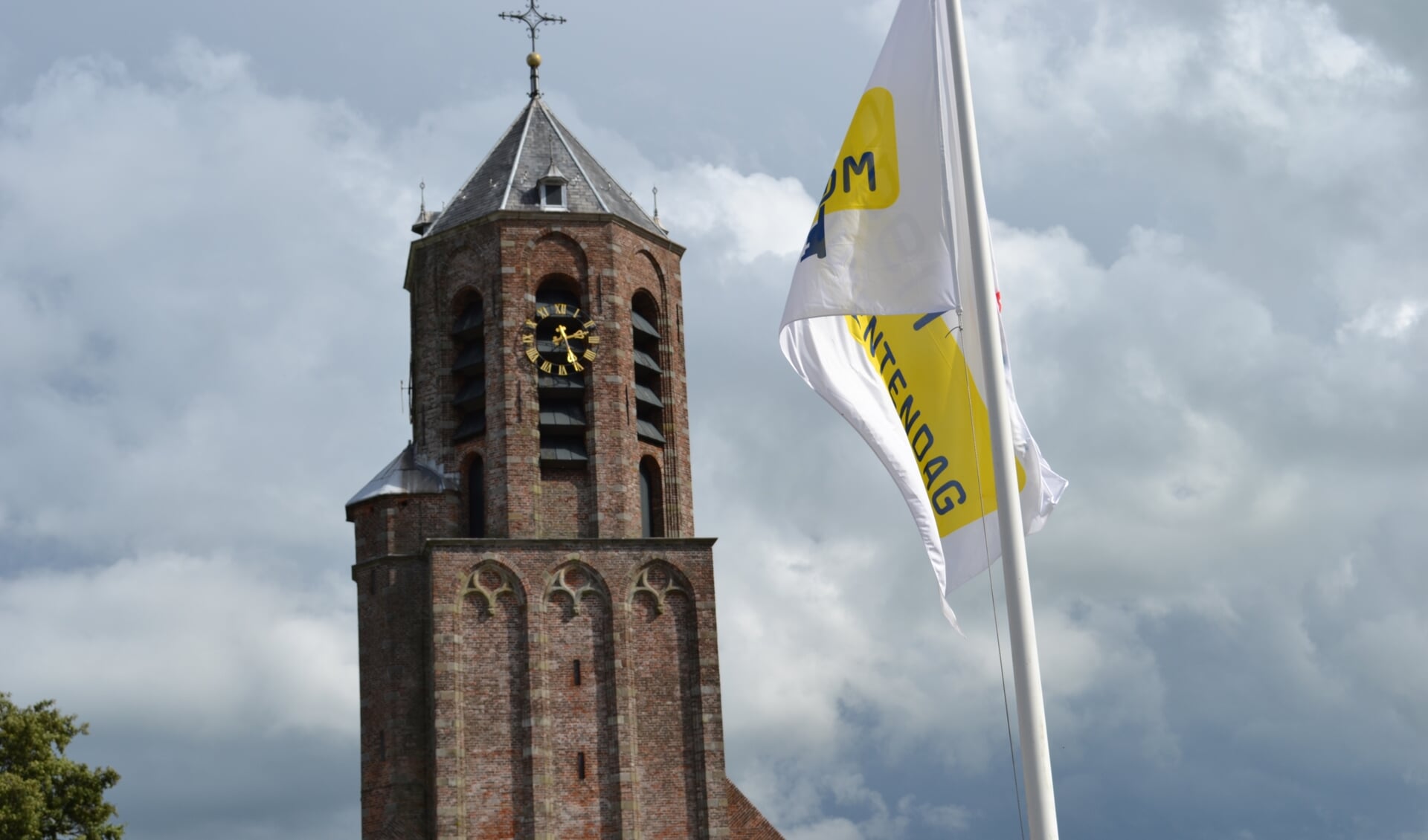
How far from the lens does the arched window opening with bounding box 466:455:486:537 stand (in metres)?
43.0

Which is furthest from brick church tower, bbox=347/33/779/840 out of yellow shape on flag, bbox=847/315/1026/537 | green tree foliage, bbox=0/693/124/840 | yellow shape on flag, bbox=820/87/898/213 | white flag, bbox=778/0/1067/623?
yellow shape on flag, bbox=820/87/898/213

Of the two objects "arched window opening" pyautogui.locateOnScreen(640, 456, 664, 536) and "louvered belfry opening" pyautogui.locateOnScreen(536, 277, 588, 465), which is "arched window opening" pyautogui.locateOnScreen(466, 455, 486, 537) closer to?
"louvered belfry opening" pyautogui.locateOnScreen(536, 277, 588, 465)

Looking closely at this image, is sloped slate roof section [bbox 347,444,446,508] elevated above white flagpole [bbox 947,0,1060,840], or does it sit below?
above

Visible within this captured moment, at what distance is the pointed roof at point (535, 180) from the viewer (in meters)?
45.0

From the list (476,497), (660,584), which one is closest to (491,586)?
(476,497)

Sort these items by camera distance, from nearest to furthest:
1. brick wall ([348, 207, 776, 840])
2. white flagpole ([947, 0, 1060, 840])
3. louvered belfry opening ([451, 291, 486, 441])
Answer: white flagpole ([947, 0, 1060, 840]), brick wall ([348, 207, 776, 840]), louvered belfry opening ([451, 291, 486, 441])

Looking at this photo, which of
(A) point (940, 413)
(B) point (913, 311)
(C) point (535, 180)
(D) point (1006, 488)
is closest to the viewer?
(D) point (1006, 488)

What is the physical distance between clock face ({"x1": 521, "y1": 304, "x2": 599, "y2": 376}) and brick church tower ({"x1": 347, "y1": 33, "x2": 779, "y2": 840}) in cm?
5

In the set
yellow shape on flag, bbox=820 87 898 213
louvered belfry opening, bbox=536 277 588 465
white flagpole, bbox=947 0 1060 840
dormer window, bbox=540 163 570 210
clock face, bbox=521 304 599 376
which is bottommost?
white flagpole, bbox=947 0 1060 840

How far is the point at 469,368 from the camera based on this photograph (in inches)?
1732

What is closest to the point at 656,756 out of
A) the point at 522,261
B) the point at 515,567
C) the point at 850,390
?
the point at 515,567

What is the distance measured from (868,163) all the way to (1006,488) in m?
3.72

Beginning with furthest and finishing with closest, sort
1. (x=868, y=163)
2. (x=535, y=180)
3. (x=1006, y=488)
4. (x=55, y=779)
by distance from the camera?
(x=535, y=180), (x=55, y=779), (x=868, y=163), (x=1006, y=488)

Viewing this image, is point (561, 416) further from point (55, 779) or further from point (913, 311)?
point (913, 311)
